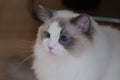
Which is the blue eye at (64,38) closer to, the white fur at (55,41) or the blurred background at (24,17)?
the white fur at (55,41)

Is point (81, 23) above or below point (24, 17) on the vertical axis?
above

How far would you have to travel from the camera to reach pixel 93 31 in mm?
1175

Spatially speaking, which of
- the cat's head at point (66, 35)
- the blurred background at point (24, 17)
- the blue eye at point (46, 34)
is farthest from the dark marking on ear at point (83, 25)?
the blurred background at point (24, 17)

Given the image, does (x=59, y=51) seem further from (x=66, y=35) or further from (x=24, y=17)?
(x=24, y=17)

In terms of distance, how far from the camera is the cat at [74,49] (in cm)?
115

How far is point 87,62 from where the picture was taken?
121cm

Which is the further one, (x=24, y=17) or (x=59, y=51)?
(x=24, y=17)

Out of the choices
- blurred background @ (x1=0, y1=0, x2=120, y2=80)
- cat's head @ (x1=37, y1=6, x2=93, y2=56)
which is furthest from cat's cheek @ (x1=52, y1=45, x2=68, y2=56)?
blurred background @ (x1=0, y1=0, x2=120, y2=80)

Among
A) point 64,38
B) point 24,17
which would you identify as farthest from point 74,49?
point 24,17

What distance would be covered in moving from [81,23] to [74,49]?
110mm

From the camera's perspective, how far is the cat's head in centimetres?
113

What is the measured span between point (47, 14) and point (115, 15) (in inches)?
33.9

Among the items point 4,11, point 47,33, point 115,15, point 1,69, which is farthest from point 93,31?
point 4,11

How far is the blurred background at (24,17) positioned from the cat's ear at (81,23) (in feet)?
1.76
